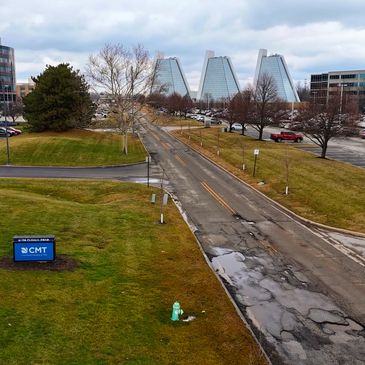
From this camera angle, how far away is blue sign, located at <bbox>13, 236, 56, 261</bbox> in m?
13.5

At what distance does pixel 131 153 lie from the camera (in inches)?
1816

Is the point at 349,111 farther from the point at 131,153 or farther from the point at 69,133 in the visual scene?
the point at 69,133

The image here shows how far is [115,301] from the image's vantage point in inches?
463

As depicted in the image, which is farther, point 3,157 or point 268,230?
point 3,157

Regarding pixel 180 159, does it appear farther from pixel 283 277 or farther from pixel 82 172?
pixel 283 277

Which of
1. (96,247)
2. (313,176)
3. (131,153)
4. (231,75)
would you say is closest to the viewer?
(96,247)

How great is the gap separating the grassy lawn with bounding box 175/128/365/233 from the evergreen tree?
17310mm

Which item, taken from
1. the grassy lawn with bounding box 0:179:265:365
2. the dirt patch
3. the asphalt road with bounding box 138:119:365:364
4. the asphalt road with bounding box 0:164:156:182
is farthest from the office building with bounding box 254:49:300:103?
the dirt patch

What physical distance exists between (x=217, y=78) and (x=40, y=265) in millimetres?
180145

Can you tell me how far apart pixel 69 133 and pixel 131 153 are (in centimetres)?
1275

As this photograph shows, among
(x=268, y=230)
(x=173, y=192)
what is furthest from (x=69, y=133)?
(x=268, y=230)

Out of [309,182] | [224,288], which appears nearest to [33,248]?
[224,288]

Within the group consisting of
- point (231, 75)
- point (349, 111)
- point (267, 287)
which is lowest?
point (267, 287)

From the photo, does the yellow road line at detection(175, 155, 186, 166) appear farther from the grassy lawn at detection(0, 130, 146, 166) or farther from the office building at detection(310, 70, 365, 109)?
the office building at detection(310, 70, 365, 109)
